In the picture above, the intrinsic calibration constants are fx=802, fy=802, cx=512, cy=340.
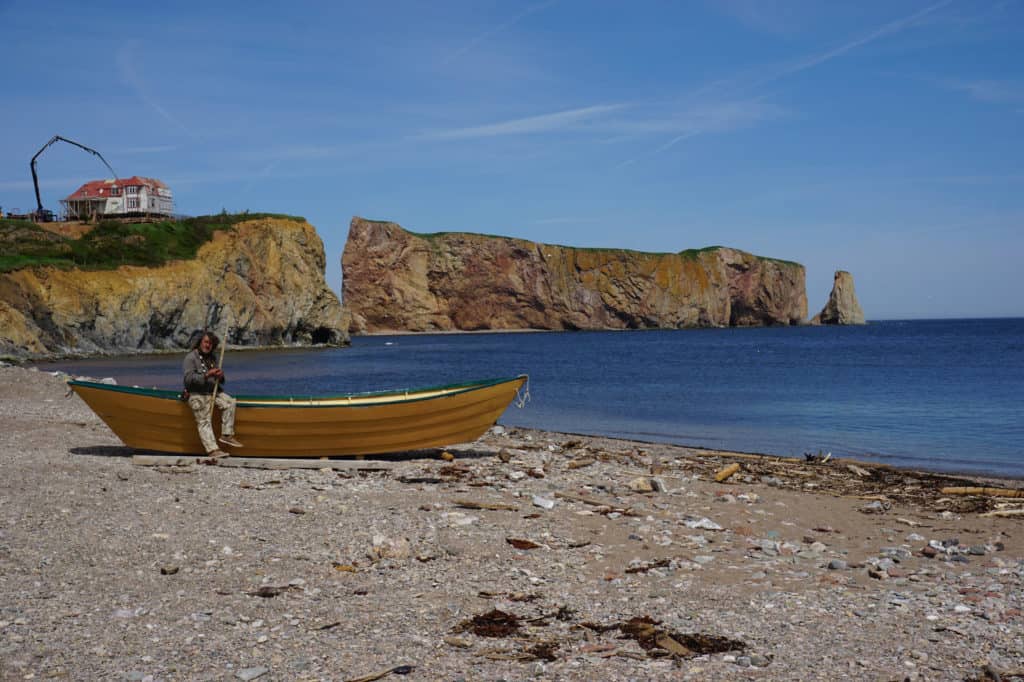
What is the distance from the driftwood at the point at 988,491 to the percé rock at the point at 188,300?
1951 inches

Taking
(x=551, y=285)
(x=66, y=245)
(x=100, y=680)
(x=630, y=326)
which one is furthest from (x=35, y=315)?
(x=630, y=326)

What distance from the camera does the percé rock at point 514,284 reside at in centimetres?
12212

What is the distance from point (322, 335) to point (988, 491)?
235 ft

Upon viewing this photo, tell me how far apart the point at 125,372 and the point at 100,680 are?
120 ft

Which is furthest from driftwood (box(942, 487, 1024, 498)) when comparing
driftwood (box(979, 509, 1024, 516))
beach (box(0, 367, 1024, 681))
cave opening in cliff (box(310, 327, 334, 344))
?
cave opening in cliff (box(310, 327, 334, 344))

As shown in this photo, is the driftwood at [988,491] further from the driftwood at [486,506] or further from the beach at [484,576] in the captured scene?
the driftwood at [486,506]

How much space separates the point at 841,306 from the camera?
16762cm

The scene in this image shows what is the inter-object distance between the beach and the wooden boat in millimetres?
521

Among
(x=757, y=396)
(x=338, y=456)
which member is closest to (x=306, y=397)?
(x=338, y=456)

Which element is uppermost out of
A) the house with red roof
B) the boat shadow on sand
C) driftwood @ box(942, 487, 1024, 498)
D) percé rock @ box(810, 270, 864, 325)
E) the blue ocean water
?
the house with red roof

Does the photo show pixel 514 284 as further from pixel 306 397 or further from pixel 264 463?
pixel 264 463

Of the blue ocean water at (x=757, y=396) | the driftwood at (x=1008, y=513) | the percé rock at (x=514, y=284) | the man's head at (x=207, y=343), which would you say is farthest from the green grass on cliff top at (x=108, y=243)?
the driftwood at (x=1008, y=513)

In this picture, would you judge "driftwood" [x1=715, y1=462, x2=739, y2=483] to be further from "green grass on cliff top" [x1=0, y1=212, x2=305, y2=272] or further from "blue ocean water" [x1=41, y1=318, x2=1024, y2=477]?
"green grass on cliff top" [x1=0, y1=212, x2=305, y2=272]

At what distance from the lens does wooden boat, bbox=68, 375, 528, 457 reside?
11.9 meters
